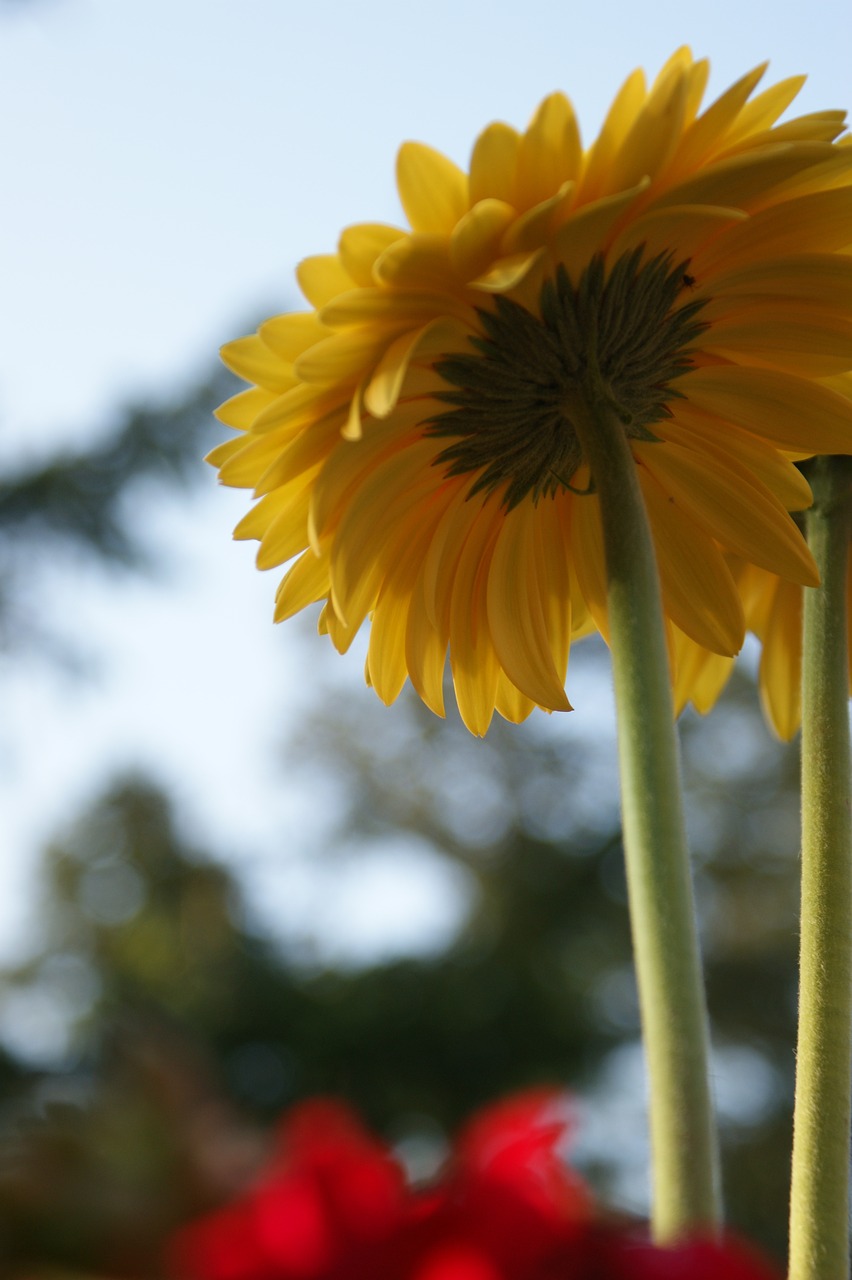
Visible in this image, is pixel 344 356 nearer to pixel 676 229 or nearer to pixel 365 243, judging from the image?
pixel 365 243

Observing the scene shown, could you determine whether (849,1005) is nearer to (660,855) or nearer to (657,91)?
(660,855)

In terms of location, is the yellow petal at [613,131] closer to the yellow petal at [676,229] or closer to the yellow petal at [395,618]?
the yellow petal at [676,229]

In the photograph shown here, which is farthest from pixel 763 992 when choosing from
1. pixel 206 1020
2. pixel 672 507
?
pixel 672 507

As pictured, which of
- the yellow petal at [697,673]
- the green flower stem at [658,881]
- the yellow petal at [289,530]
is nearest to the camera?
the green flower stem at [658,881]

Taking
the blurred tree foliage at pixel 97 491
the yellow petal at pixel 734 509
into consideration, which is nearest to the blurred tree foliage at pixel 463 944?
the blurred tree foliage at pixel 97 491

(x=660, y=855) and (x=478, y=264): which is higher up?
(x=478, y=264)

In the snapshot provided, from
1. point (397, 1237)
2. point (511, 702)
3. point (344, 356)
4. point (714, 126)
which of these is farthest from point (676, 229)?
point (397, 1237)
